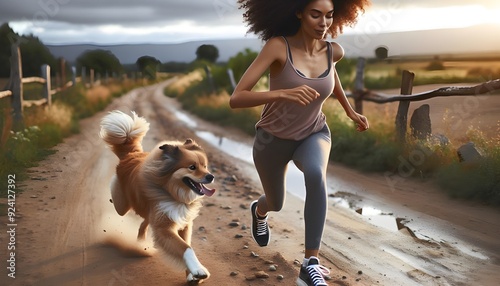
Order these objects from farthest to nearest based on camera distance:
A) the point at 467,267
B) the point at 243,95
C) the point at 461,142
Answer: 1. the point at 461,142
2. the point at 467,267
3. the point at 243,95

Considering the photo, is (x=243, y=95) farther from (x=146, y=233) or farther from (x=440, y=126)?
(x=440, y=126)

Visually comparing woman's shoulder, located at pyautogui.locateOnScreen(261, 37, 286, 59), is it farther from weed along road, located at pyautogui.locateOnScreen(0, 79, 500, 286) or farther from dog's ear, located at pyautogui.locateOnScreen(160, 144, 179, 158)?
weed along road, located at pyautogui.locateOnScreen(0, 79, 500, 286)

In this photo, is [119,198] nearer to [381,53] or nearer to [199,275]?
[199,275]

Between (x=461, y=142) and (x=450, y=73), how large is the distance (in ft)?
8.22

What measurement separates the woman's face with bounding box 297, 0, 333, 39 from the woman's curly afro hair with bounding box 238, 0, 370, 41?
2.4 inches

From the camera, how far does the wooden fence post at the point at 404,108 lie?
406 inches

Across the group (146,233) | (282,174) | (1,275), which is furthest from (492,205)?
(1,275)

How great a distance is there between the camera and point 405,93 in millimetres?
10414

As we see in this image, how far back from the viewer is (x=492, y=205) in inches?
289

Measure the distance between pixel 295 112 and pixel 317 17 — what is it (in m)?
0.71

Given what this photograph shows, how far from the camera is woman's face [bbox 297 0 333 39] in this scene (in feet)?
13.9

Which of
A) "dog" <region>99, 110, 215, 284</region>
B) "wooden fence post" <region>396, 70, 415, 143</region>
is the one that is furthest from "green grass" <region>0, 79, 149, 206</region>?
"wooden fence post" <region>396, 70, 415, 143</region>

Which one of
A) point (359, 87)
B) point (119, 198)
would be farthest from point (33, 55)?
point (119, 198)

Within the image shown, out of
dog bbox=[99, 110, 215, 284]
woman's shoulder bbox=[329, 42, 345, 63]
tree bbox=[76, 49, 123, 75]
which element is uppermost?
woman's shoulder bbox=[329, 42, 345, 63]
